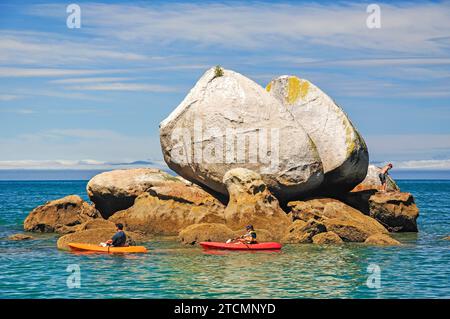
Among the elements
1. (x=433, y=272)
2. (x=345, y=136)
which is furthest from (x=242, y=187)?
(x=433, y=272)

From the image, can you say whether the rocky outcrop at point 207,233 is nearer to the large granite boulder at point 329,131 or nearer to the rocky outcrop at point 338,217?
the rocky outcrop at point 338,217

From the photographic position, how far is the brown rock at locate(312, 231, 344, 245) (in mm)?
31958

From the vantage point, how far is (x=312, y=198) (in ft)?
121

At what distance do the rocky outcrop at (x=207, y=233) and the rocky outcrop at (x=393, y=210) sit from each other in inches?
346

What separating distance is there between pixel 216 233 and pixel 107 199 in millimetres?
9275

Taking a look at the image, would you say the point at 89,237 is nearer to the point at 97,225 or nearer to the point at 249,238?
the point at 97,225

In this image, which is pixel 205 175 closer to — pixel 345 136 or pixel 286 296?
pixel 345 136

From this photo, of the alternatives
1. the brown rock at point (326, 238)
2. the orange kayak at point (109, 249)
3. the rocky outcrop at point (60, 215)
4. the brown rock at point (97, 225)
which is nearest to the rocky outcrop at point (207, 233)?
the orange kayak at point (109, 249)

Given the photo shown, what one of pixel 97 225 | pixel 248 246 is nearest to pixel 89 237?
pixel 97 225

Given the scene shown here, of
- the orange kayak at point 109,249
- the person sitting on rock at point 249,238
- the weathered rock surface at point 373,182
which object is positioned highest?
the weathered rock surface at point 373,182

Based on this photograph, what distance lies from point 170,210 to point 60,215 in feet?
24.1

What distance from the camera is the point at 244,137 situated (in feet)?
115

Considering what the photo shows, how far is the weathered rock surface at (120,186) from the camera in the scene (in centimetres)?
3834

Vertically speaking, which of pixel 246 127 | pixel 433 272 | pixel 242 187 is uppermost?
pixel 246 127
